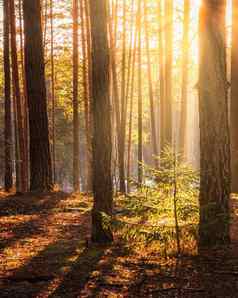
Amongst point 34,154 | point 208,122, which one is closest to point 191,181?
point 208,122

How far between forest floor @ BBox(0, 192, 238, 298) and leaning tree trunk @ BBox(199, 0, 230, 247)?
2.07ft

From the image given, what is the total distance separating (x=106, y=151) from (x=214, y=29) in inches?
84.2

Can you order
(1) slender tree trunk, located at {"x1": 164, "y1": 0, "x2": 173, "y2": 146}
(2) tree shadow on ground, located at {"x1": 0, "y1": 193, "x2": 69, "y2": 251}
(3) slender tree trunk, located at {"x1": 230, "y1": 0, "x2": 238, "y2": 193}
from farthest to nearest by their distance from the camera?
(1) slender tree trunk, located at {"x1": 164, "y1": 0, "x2": 173, "y2": 146}, (3) slender tree trunk, located at {"x1": 230, "y1": 0, "x2": 238, "y2": 193}, (2) tree shadow on ground, located at {"x1": 0, "y1": 193, "x2": 69, "y2": 251}

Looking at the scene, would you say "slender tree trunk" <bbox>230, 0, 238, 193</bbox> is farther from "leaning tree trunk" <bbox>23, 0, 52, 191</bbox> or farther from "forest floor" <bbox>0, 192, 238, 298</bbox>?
"forest floor" <bbox>0, 192, 238, 298</bbox>

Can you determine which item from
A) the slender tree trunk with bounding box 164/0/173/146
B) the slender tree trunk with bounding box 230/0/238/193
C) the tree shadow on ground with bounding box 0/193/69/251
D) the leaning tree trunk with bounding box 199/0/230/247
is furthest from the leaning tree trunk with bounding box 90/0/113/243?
the slender tree trunk with bounding box 164/0/173/146

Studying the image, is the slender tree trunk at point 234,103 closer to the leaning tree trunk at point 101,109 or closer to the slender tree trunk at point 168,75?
the slender tree trunk at point 168,75

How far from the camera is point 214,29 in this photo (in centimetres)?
589

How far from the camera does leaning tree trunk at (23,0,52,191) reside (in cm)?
1198

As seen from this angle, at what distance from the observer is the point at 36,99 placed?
12.1 meters

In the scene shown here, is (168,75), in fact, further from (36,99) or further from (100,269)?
(100,269)

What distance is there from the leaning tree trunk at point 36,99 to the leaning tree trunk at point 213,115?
6.79 meters

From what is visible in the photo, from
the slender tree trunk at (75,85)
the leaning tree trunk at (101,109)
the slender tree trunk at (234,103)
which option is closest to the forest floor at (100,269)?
the leaning tree trunk at (101,109)

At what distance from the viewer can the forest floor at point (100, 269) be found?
15.1 feet

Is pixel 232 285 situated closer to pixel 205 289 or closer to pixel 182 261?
pixel 205 289
